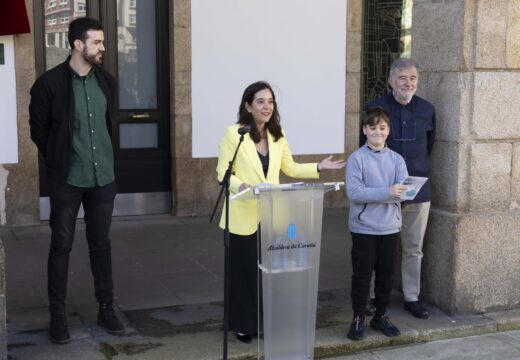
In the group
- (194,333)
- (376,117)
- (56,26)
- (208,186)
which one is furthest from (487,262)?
(56,26)

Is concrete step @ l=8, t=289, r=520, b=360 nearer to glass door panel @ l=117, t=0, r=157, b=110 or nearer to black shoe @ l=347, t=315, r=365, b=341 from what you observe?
black shoe @ l=347, t=315, r=365, b=341

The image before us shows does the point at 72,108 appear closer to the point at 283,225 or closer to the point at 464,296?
the point at 283,225

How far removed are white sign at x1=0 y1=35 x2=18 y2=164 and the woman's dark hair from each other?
418 cm

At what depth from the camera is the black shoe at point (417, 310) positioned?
18.3 feet

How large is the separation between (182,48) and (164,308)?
4.04m

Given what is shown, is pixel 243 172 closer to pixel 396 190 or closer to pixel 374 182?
pixel 374 182

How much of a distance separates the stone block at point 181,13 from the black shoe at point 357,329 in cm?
485

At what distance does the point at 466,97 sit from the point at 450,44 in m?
0.41

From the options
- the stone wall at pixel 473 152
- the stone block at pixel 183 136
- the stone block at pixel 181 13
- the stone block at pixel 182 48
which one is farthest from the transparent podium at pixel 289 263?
the stone block at pixel 181 13

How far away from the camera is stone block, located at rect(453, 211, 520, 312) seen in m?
5.58

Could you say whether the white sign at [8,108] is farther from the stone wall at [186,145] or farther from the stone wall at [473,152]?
the stone wall at [473,152]

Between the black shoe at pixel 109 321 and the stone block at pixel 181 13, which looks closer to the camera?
the black shoe at pixel 109 321

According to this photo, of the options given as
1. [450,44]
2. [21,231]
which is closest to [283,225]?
[450,44]

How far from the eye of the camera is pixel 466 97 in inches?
215
